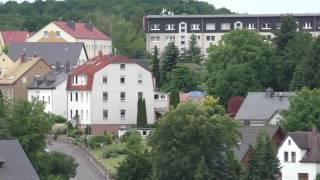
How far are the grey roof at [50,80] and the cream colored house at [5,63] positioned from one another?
10.7 m

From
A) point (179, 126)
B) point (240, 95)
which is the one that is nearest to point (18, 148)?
point (179, 126)

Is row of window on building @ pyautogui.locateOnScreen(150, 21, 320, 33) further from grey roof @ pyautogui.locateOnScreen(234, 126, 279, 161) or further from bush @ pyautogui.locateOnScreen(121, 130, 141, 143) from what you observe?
grey roof @ pyautogui.locateOnScreen(234, 126, 279, 161)

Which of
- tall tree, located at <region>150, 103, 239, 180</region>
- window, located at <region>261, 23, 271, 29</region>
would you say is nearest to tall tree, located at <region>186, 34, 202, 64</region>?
window, located at <region>261, 23, 271, 29</region>

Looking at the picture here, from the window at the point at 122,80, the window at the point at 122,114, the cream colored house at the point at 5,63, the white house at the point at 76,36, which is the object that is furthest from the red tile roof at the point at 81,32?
the window at the point at 122,114

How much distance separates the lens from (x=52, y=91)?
350ft

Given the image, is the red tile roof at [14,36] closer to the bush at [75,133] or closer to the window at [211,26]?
the window at [211,26]

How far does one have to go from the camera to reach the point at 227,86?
354 feet

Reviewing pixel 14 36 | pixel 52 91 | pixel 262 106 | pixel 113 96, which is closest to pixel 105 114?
pixel 113 96

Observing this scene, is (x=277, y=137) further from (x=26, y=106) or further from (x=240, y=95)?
(x=240, y=95)

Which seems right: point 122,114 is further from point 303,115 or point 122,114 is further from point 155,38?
point 155,38

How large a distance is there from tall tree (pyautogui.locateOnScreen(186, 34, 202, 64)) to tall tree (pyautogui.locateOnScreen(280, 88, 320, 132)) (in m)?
59.4

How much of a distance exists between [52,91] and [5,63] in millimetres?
20822

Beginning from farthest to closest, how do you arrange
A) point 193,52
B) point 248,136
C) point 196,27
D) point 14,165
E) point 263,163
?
point 196,27
point 193,52
point 248,136
point 263,163
point 14,165

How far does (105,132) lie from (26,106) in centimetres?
1861
